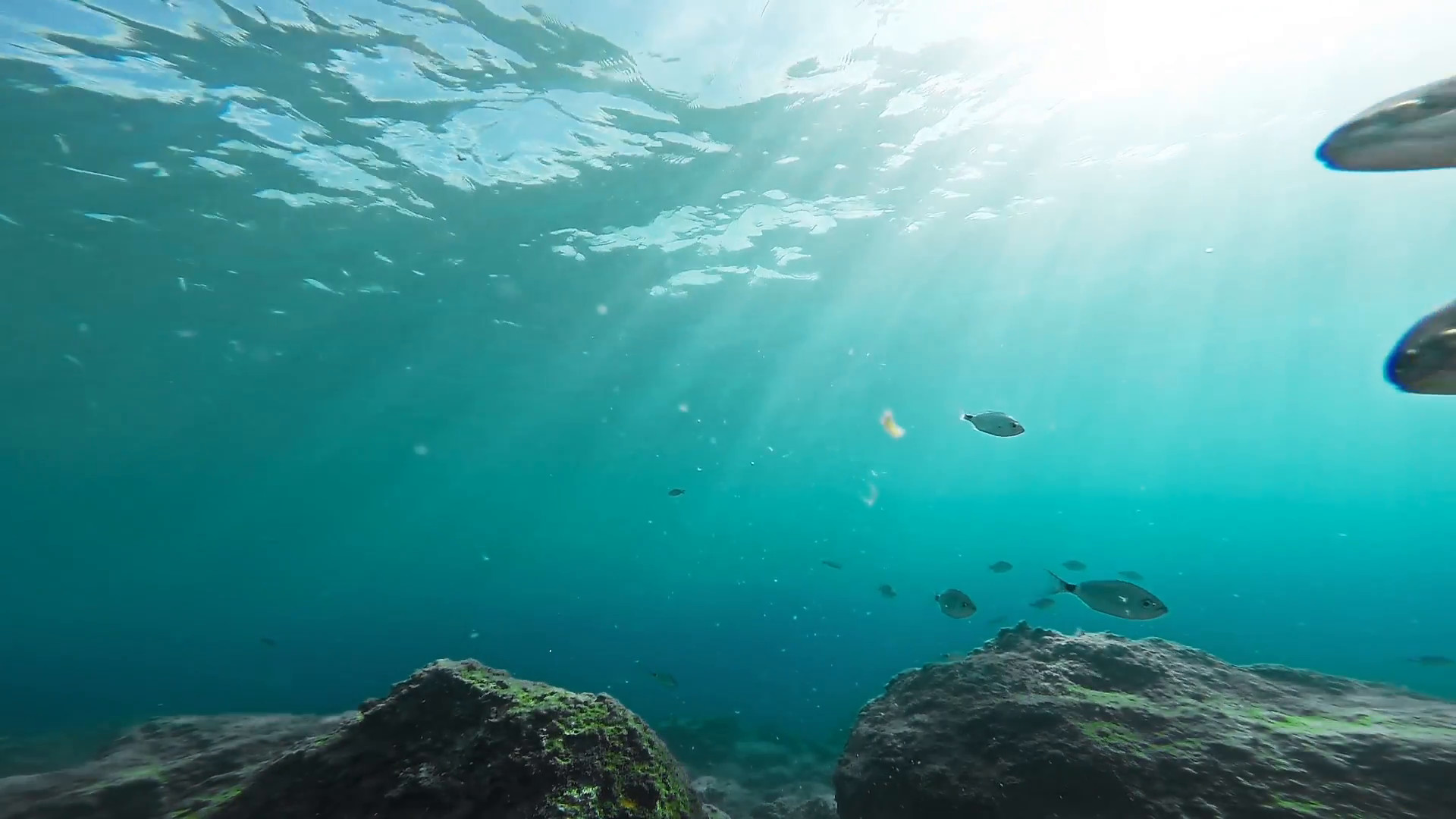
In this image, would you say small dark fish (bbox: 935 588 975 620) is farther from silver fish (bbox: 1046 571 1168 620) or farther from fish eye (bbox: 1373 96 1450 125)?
fish eye (bbox: 1373 96 1450 125)

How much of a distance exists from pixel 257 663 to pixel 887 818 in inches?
2728

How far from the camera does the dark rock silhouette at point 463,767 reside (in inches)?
110

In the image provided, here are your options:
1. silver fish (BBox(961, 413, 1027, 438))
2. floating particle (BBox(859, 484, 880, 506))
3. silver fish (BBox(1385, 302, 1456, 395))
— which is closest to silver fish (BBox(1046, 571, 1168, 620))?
silver fish (BBox(961, 413, 1027, 438))

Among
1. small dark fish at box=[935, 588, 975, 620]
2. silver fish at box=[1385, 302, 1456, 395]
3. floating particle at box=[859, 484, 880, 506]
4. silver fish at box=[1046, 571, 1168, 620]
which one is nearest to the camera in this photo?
silver fish at box=[1385, 302, 1456, 395]

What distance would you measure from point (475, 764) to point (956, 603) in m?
8.71

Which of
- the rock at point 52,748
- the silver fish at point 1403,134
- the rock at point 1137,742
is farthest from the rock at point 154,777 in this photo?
the silver fish at point 1403,134

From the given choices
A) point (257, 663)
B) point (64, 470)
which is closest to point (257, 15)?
point (64, 470)

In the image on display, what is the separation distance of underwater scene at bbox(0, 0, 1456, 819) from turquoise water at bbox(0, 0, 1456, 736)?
165 mm

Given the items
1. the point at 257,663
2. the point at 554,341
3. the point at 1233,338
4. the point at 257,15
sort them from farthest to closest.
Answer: the point at 257,663, the point at 1233,338, the point at 554,341, the point at 257,15

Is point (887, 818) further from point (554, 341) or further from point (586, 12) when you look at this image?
point (554, 341)

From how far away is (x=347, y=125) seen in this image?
15.0 meters

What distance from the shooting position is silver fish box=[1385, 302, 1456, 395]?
241 cm

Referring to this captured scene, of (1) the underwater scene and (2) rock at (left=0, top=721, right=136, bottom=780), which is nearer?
(1) the underwater scene

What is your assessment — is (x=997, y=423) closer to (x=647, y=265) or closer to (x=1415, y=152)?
(x=1415, y=152)
